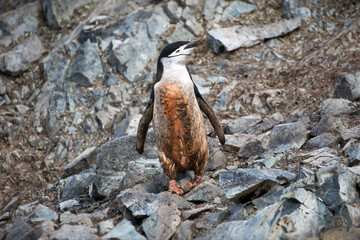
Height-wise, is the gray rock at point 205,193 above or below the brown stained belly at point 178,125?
below

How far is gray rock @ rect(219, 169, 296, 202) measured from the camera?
3900 millimetres

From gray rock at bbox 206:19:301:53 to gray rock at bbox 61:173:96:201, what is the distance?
438cm

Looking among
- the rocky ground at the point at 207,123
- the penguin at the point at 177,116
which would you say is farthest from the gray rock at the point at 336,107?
the penguin at the point at 177,116

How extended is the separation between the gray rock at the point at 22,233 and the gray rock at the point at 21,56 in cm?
653

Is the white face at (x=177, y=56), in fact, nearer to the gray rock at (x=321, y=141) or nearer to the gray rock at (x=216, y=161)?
the gray rock at (x=216, y=161)

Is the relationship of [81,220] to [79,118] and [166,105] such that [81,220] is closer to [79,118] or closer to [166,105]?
[166,105]

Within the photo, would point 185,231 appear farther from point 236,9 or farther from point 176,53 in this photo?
point 236,9

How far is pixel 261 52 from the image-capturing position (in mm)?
8641

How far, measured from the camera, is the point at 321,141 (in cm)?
512

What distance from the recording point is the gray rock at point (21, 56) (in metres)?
9.43

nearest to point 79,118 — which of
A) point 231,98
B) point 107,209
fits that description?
point 231,98

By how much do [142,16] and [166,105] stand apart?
560 centimetres

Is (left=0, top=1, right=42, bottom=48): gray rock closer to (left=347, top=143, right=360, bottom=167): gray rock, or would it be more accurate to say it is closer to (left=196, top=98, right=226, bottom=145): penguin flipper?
(left=196, top=98, right=226, bottom=145): penguin flipper

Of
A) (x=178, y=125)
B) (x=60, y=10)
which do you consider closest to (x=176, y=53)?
(x=178, y=125)
